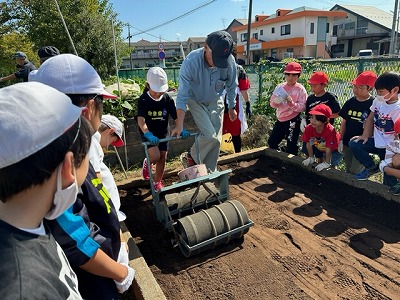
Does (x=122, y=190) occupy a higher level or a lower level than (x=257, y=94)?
lower

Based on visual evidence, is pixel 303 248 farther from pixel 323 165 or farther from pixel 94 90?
pixel 94 90

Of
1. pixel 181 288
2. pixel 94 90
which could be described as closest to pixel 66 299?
pixel 94 90

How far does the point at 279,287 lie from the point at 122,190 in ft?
9.00

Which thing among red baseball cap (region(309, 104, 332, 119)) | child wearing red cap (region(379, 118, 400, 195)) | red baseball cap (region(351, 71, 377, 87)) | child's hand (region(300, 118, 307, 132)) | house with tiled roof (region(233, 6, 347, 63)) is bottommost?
child wearing red cap (region(379, 118, 400, 195))

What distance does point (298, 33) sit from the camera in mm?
43938

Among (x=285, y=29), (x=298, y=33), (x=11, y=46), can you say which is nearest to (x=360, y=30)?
(x=298, y=33)

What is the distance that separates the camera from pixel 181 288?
2.52 metres

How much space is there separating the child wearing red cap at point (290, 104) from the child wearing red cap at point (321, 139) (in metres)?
0.51

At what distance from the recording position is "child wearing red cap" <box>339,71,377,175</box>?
13.4 feet

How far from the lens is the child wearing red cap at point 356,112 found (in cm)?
408

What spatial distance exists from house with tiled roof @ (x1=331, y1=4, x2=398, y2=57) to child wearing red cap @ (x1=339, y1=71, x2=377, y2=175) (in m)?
43.6

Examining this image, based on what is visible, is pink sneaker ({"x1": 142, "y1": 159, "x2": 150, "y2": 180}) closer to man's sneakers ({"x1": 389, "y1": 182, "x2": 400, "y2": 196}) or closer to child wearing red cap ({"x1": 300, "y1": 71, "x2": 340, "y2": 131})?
child wearing red cap ({"x1": 300, "y1": 71, "x2": 340, "y2": 131})

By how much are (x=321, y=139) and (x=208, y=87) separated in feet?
6.35

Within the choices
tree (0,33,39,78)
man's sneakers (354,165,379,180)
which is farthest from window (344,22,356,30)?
man's sneakers (354,165,379,180)
